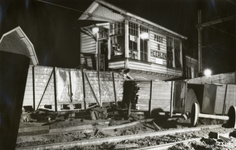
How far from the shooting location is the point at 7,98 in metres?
2.01

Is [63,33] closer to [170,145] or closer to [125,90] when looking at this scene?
[125,90]

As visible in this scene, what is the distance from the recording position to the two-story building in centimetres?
1226

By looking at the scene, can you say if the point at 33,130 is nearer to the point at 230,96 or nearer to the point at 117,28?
the point at 117,28

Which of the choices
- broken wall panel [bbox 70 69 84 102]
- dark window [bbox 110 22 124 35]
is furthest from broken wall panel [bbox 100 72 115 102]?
dark window [bbox 110 22 124 35]

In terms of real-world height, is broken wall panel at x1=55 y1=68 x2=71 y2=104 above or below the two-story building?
below

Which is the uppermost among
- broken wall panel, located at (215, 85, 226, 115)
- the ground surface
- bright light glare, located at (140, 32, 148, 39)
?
bright light glare, located at (140, 32, 148, 39)

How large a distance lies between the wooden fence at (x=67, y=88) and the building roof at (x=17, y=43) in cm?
282

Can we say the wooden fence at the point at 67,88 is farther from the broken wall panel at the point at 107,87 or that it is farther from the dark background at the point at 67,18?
the dark background at the point at 67,18

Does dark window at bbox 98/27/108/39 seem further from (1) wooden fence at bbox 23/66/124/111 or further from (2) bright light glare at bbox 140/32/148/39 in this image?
(1) wooden fence at bbox 23/66/124/111

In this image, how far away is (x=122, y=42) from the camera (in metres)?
13.3

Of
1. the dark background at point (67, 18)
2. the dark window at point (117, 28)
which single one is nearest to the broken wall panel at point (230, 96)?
the dark background at point (67, 18)

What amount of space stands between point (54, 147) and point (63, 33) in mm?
9933

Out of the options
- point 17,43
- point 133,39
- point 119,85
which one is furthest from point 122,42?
point 17,43

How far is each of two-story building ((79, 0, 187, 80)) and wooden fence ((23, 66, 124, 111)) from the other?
2581mm
